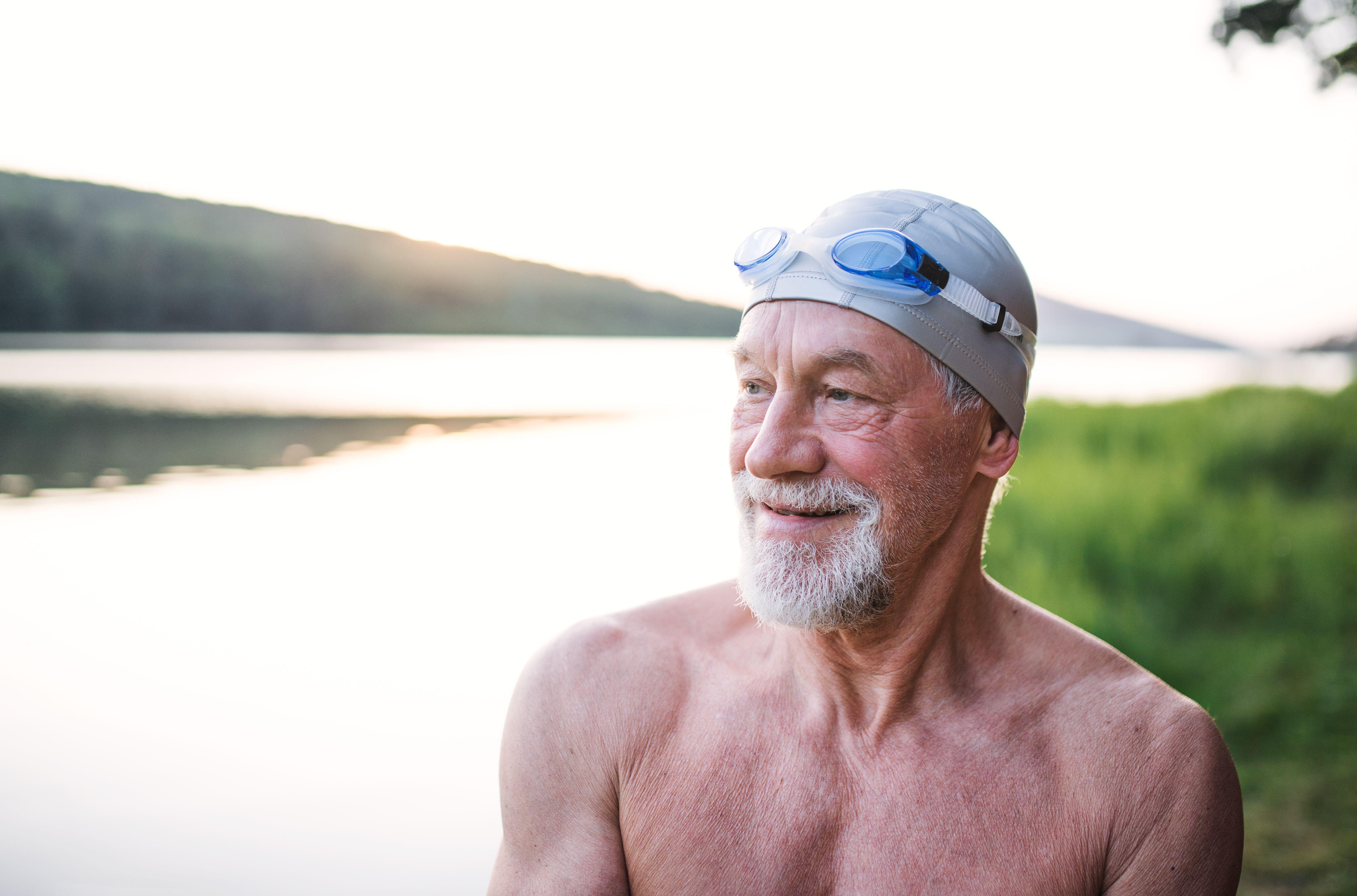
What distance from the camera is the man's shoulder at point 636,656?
2047 mm

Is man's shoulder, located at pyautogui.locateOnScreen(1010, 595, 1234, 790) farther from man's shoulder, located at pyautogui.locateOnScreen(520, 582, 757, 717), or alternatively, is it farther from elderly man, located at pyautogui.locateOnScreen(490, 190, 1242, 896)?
man's shoulder, located at pyautogui.locateOnScreen(520, 582, 757, 717)

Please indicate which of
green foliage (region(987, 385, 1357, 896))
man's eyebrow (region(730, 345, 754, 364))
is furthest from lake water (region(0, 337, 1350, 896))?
green foliage (region(987, 385, 1357, 896))

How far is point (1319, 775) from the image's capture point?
4934 mm

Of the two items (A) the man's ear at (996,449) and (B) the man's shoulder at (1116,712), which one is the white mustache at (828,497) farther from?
(B) the man's shoulder at (1116,712)

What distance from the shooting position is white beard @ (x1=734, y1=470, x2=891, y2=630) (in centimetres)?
193

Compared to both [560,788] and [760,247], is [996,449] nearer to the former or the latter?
[760,247]

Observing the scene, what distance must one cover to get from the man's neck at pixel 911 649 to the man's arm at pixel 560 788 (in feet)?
1.72

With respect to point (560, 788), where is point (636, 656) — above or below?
above

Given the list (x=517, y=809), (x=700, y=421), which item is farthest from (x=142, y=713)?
(x=700, y=421)

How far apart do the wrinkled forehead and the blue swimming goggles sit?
0.07 m

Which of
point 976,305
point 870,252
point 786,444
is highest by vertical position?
point 870,252

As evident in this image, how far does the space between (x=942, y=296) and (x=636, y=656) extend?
1.08 meters

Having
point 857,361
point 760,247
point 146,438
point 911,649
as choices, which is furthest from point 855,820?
→ point 146,438

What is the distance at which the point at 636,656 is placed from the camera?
2.13m
